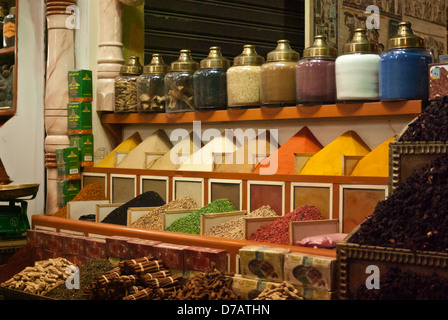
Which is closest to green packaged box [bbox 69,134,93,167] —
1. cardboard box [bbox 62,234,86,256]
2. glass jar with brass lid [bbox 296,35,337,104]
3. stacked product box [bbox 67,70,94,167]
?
stacked product box [bbox 67,70,94,167]

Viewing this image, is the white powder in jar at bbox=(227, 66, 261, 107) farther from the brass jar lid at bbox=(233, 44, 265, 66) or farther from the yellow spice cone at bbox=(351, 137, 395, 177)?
the yellow spice cone at bbox=(351, 137, 395, 177)

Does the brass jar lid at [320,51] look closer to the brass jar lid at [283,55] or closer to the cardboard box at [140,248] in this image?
the brass jar lid at [283,55]

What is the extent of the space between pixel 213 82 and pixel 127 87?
27.9 inches

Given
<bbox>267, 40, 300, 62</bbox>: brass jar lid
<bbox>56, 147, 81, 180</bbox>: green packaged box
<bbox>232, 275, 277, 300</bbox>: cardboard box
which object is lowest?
<bbox>232, 275, 277, 300</bbox>: cardboard box

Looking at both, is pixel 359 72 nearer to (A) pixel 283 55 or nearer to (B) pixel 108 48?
(A) pixel 283 55

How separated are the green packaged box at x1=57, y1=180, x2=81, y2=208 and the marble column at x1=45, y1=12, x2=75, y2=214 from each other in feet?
0.32

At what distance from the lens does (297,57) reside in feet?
9.41

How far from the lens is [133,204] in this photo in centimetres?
312

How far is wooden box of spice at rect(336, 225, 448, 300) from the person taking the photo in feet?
5.77

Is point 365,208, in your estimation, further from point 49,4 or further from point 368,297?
point 49,4

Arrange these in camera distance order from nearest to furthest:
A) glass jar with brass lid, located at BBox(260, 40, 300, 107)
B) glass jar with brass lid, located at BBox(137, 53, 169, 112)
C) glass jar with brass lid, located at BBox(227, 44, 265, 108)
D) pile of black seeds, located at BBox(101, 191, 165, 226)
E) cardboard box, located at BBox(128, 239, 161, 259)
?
cardboard box, located at BBox(128, 239, 161, 259) → glass jar with brass lid, located at BBox(260, 40, 300, 107) → glass jar with brass lid, located at BBox(227, 44, 265, 108) → pile of black seeds, located at BBox(101, 191, 165, 226) → glass jar with brass lid, located at BBox(137, 53, 169, 112)

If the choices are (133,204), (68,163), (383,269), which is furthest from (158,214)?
(383,269)

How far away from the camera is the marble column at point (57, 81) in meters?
3.73
